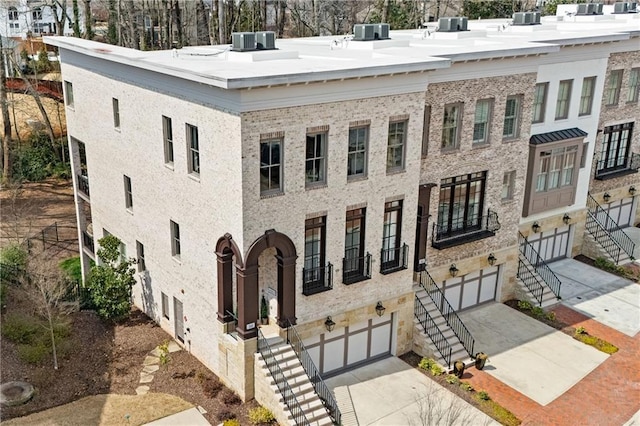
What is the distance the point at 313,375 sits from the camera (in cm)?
2206

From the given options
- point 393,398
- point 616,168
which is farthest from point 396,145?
point 616,168

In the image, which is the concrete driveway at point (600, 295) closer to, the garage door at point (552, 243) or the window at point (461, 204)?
the garage door at point (552, 243)

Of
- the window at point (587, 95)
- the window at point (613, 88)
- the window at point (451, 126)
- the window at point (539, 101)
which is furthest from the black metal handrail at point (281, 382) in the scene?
the window at point (613, 88)

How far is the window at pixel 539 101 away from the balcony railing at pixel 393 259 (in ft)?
34.9

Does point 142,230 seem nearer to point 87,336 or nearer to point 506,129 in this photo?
point 87,336

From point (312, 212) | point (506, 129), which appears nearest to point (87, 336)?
point (312, 212)

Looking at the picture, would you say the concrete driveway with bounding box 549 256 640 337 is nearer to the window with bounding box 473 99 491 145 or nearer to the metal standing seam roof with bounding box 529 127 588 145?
the metal standing seam roof with bounding box 529 127 588 145

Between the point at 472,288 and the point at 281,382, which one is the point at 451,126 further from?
the point at 281,382

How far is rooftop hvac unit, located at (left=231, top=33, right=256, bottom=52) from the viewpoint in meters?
23.0

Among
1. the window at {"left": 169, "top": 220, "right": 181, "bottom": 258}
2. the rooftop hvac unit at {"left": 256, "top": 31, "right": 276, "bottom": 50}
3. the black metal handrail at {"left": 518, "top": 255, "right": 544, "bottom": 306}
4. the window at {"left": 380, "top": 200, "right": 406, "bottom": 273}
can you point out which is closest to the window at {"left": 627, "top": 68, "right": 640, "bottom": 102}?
the black metal handrail at {"left": 518, "top": 255, "right": 544, "bottom": 306}

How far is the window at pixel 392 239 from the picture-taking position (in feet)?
75.9

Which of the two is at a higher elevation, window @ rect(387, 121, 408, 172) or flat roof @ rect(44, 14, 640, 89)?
flat roof @ rect(44, 14, 640, 89)

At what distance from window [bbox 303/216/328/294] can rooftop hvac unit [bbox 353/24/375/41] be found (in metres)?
10.6

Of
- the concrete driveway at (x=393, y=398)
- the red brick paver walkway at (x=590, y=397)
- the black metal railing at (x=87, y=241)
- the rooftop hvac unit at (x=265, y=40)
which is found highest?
the rooftop hvac unit at (x=265, y=40)
